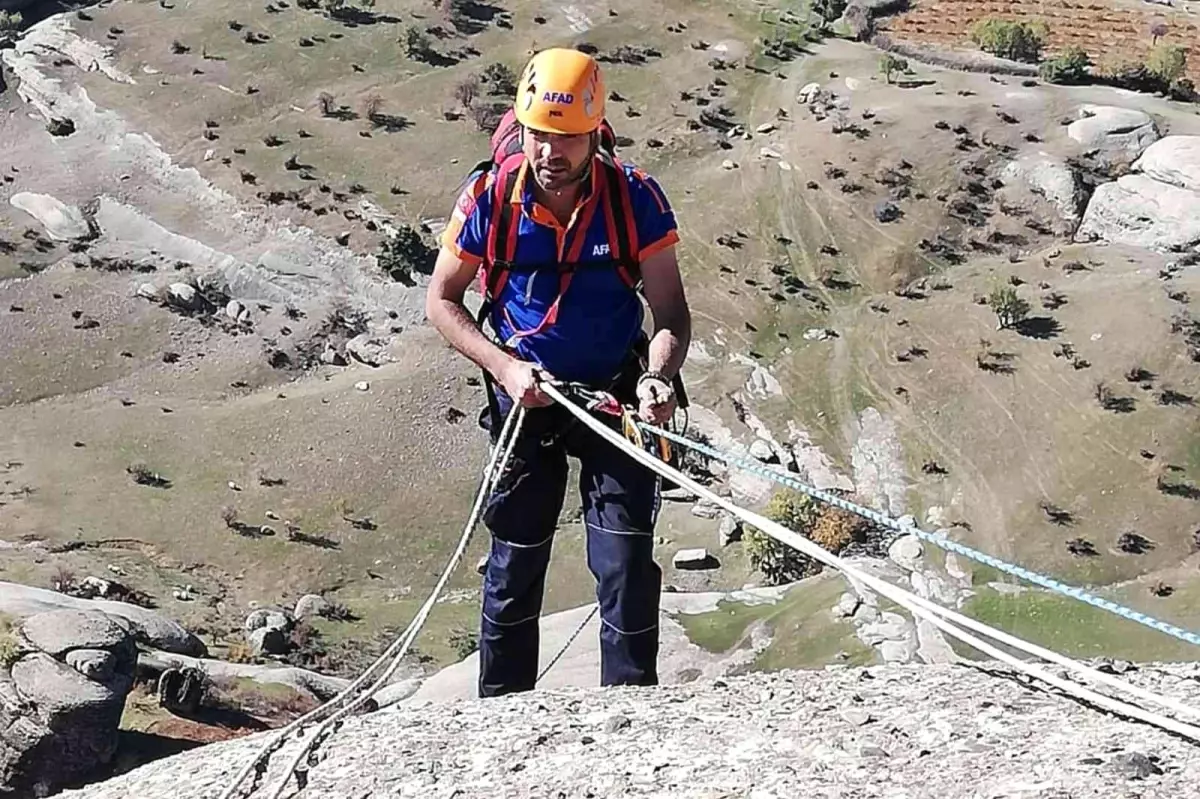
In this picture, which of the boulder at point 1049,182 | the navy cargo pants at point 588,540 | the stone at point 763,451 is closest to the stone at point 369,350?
the stone at point 763,451

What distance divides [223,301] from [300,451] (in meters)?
6.91

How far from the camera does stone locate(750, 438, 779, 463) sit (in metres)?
25.0

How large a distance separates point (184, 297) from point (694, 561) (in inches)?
591

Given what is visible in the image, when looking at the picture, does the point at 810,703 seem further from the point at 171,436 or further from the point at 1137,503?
the point at 171,436

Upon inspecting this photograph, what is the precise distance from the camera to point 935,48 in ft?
129

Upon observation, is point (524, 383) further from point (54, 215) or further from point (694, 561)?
point (54, 215)

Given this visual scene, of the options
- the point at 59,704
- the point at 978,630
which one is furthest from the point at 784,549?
the point at 978,630

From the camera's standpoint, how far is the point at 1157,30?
4106 centimetres

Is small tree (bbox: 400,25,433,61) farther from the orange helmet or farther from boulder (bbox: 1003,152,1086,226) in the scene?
the orange helmet

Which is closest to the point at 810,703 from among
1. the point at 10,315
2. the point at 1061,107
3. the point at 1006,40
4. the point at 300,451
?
the point at 300,451

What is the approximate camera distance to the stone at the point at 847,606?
1792 centimetres

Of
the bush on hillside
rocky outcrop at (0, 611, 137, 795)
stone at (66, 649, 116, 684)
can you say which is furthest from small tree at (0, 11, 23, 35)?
stone at (66, 649, 116, 684)

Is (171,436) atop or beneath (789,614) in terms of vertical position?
beneath

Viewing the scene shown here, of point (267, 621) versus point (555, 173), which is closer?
point (555, 173)
